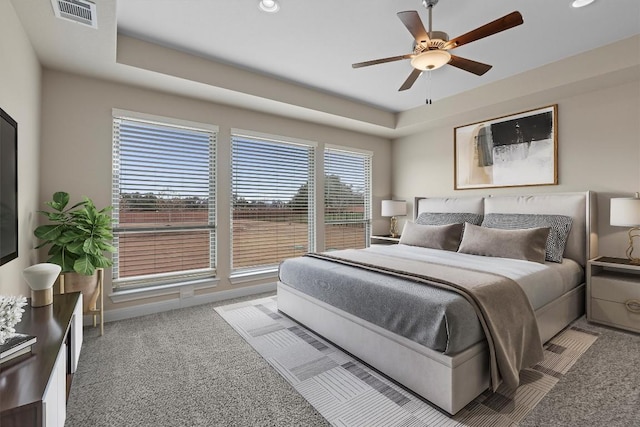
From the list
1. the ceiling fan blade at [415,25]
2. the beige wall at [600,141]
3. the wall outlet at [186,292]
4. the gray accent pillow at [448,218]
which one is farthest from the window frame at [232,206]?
the ceiling fan blade at [415,25]

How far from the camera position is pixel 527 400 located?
180 cm

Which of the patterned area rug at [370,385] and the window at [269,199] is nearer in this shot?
the patterned area rug at [370,385]

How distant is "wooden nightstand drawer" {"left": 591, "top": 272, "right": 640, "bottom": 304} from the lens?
2.69 metres

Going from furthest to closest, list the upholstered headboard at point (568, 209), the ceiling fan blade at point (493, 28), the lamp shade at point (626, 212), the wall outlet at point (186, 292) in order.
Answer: the wall outlet at point (186, 292) < the upholstered headboard at point (568, 209) < the lamp shade at point (626, 212) < the ceiling fan blade at point (493, 28)

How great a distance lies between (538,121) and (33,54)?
5.21 meters

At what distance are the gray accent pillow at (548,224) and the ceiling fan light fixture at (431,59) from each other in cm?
208

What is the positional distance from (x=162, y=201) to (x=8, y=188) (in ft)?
5.18

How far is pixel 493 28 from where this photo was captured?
6.34ft

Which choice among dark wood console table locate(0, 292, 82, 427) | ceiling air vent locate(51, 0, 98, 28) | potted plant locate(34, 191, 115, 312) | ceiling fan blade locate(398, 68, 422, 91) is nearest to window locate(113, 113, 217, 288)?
potted plant locate(34, 191, 115, 312)

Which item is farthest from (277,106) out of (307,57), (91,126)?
(91,126)

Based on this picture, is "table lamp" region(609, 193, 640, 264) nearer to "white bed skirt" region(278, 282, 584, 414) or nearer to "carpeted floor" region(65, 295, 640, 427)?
"white bed skirt" region(278, 282, 584, 414)

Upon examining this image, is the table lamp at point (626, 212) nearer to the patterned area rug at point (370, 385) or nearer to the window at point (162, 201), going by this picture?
the patterned area rug at point (370, 385)

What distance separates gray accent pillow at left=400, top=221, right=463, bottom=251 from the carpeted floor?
150cm

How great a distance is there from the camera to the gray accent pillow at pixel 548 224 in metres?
3.02
